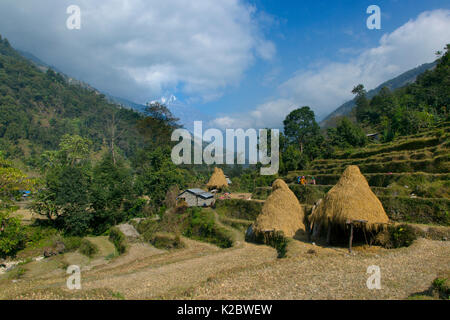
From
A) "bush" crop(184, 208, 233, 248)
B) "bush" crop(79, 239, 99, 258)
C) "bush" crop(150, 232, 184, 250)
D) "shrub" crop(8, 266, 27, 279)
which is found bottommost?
"shrub" crop(8, 266, 27, 279)

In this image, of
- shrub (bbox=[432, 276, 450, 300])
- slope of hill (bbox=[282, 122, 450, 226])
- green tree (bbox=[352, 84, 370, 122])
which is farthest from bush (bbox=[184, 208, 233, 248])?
green tree (bbox=[352, 84, 370, 122])

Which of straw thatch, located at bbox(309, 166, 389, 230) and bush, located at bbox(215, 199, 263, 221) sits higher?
straw thatch, located at bbox(309, 166, 389, 230)

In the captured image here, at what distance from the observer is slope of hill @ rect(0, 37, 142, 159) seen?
66688 millimetres

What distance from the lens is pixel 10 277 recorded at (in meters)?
16.0

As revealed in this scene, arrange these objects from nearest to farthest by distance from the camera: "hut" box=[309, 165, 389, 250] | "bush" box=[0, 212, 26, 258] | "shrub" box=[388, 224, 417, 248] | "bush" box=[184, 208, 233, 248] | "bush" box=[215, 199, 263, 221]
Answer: "shrub" box=[388, 224, 417, 248]
"hut" box=[309, 165, 389, 250]
"bush" box=[184, 208, 233, 248]
"bush" box=[0, 212, 26, 258]
"bush" box=[215, 199, 263, 221]

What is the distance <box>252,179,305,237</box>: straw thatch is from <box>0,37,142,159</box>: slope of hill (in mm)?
61737

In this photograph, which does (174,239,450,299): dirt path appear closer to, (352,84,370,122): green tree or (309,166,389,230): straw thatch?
(309,166,389,230): straw thatch

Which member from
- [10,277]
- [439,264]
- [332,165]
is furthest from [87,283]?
[332,165]

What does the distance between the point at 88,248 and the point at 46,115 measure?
3091 inches

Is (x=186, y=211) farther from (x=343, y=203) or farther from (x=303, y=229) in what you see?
(x=343, y=203)

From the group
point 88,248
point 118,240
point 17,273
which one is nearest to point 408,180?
point 118,240

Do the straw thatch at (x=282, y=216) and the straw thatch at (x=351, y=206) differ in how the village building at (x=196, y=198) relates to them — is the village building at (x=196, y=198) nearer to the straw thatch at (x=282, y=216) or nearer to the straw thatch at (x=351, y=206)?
the straw thatch at (x=282, y=216)

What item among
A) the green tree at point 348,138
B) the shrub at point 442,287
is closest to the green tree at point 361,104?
the green tree at point 348,138
